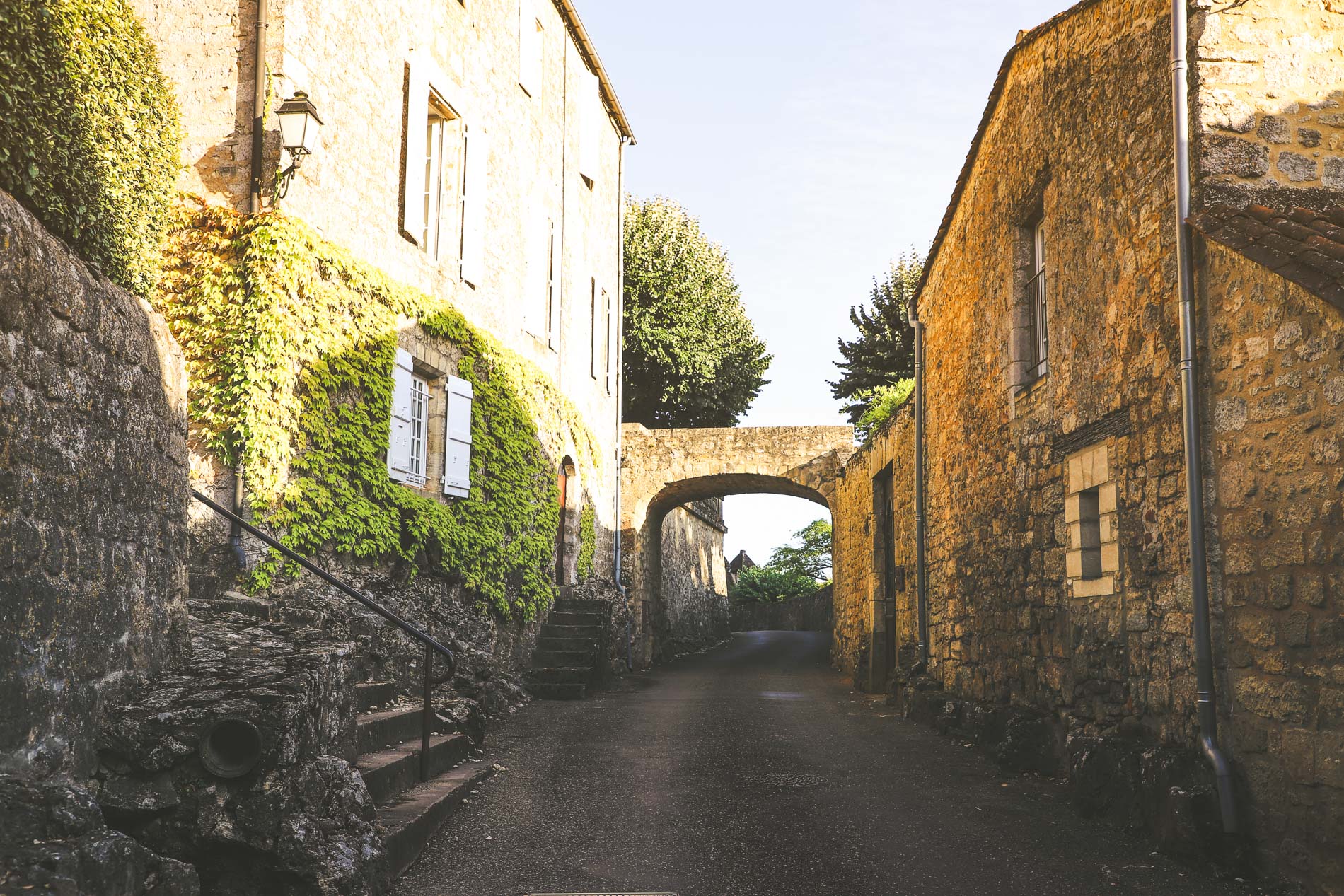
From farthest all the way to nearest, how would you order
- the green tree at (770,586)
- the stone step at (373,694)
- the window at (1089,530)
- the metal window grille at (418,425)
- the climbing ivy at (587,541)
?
the green tree at (770,586) < the climbing ivy at (587,541) < the metal window grille at (418,425) < the window at (1089,530) < the stone step at (373,694)

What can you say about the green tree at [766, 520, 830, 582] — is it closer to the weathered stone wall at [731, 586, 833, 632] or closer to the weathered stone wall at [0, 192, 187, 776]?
the weathered stone wall at [731, 586, 833, 632]

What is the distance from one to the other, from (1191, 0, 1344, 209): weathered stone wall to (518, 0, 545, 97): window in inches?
362

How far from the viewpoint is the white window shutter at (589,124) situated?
615 inches

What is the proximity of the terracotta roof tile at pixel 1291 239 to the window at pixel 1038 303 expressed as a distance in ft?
8.94

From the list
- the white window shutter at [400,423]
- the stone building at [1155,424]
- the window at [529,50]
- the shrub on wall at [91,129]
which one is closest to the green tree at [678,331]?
the window at [529,50]

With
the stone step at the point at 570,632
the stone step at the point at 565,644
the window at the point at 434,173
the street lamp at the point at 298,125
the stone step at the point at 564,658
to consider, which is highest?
the window at the point at 434,173

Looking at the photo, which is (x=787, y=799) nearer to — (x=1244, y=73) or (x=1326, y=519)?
(x=1326, y=519)

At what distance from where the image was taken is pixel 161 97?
4.46m

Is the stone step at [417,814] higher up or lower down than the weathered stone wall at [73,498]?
lower down

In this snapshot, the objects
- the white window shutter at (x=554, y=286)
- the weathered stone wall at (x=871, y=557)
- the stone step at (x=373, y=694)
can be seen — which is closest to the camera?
the stone step at (x=373, y=694)

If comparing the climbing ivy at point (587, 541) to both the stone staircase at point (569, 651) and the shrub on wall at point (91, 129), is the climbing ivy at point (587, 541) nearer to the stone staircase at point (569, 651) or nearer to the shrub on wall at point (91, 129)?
the stone staircase at point (569, 651)

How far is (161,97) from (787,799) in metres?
4.72

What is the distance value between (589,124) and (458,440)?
729 cm

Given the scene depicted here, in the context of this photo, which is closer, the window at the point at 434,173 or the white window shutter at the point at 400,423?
the white window shutter at the point at 400,423
